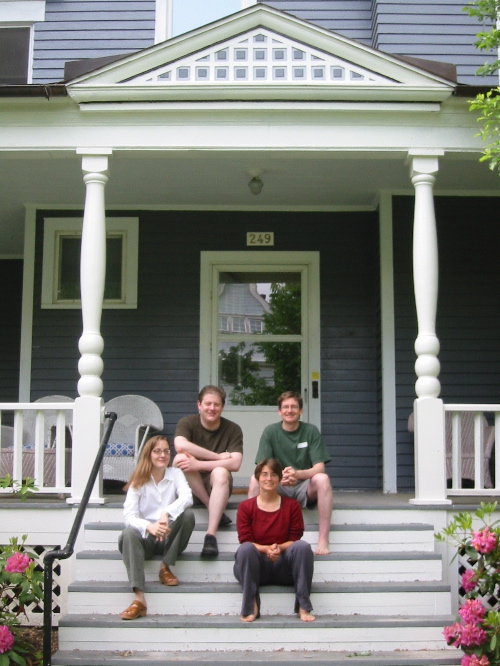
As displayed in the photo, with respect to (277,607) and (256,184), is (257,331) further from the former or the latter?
(277,607)

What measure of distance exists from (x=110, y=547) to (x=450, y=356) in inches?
140

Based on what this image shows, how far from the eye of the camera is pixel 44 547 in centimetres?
510

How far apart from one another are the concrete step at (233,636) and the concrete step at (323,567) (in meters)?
0.41

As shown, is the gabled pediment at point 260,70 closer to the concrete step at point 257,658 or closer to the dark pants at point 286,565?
the dark pants at point 286,565

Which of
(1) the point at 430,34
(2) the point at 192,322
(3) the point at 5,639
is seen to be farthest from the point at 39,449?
(1) the point at 430,34

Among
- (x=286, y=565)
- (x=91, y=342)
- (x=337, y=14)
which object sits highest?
(x=337, y=14)

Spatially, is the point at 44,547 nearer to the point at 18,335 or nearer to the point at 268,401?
the point at 268,401

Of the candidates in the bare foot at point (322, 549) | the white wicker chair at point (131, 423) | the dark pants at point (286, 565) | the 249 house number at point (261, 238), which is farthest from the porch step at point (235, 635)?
the 249 house number at point (261, 238)

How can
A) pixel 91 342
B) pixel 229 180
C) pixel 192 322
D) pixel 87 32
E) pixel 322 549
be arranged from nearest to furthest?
1. pixel 322 549
2. pixel 91 342
3. pixel 229 180
4. pixel 192 322
5. pixel 87 32

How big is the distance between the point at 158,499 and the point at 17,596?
923 mm

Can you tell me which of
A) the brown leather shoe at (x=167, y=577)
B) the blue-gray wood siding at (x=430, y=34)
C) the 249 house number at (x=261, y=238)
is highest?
the blue-gray wood siding at (x=430, y=34)

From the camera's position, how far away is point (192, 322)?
725cm

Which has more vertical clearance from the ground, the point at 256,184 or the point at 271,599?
the point at 256,184

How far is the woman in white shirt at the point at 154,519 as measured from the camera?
14.2ft
